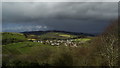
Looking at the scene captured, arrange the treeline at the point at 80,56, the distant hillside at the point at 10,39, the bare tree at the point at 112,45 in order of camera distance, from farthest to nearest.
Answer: the distant hillside at the point at 10,39
the treeline at the point at 80,56
the bare tree at the point at 112,45

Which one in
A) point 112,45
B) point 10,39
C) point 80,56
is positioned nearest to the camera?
point 112,45

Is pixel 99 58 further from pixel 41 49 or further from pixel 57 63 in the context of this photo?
pixel 41 49

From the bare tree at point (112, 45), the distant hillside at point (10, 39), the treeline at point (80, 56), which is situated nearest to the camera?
the bare tree at point (112, 45)

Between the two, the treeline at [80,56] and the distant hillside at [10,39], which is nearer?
the treeline at [80,56]

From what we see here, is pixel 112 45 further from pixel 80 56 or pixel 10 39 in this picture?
pixel 10 39

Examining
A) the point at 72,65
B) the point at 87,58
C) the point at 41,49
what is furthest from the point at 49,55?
the point at 87,58

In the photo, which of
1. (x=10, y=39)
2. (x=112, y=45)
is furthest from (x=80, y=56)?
(x=10, y=39)

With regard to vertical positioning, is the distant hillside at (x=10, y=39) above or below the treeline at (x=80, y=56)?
above

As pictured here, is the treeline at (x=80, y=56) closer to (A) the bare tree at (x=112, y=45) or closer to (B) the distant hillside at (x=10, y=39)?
(A) the bare tree at (x=112, y=45)

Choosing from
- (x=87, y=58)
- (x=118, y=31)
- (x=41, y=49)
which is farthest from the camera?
(x=41, y=49)

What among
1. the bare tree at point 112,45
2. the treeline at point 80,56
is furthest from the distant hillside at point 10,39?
the bare tree at point 112,45

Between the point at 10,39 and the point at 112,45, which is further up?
the point at 10,39
